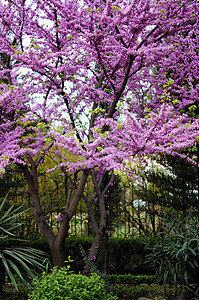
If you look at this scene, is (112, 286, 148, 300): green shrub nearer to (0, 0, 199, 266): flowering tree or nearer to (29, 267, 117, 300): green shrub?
(0, 0, 199, 266): flowering tree

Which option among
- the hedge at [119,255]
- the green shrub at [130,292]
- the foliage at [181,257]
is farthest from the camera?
the hedge at [119,255]

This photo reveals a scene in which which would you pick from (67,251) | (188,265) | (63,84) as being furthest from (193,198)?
(63,84)

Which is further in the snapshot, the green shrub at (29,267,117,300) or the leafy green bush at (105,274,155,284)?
the leafy green bush at (105,274,155,284)

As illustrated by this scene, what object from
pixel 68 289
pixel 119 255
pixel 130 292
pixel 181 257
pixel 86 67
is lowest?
pixel 130 292

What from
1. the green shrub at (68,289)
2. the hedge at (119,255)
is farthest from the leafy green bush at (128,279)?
the green shrub at (68,289)

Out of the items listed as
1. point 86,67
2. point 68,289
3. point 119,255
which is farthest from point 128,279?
point 86,67

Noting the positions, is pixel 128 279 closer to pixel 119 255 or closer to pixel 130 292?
pixel 130 292

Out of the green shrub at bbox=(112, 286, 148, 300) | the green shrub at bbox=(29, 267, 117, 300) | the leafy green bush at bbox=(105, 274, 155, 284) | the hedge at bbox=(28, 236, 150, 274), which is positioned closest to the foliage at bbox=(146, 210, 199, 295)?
the green shrub at bbox=(112, 286, 148, 300)

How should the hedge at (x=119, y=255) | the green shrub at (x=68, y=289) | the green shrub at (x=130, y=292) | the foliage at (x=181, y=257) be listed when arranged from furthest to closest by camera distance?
1. the hedge at (x=119, y=255)
2. the green shrub at (x=130, y=292)
3. the foliage at (x=181, y=257)
4. the green shrub at (x=68, y=289)

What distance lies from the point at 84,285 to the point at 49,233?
7.76 feet

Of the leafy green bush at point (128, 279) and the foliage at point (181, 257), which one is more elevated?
the foliage at point (181, 257)

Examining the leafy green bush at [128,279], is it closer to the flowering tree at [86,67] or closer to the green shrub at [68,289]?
the flowering tree at [86,67]

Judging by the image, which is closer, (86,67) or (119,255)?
(86,67)

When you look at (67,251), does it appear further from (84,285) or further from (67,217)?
(84,285)
